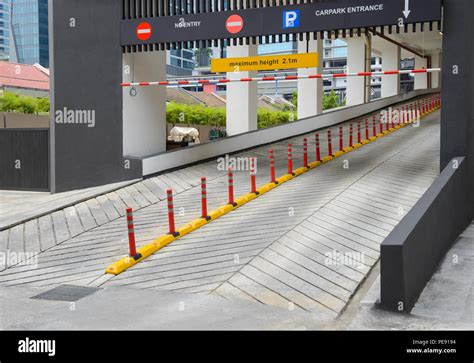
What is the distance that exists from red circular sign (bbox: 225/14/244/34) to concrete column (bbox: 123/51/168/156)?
3.42m

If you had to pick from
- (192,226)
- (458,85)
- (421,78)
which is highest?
(421,78)

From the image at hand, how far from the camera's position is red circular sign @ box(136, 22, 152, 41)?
16.7 m

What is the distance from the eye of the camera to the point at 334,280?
8.70 m

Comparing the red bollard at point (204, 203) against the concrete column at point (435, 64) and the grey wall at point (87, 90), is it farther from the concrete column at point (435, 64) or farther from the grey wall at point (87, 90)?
the concrete column at point (435, 64)

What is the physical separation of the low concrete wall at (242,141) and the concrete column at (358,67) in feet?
13.4

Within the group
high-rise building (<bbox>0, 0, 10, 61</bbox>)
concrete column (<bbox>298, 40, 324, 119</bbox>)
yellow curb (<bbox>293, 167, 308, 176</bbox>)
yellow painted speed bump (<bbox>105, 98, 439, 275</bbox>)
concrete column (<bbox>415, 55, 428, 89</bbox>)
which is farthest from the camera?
high-rise building (<bbox>0, 0, 10, 61</bbox>)

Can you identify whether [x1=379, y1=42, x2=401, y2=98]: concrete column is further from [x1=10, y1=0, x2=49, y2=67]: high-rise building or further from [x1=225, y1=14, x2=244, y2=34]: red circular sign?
[x1=10, y1=0, x2=49, y2=67]: high-rise building

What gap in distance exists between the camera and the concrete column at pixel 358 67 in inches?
1652

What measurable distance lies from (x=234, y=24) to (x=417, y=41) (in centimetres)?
3608

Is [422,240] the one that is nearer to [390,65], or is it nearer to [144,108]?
[144,108]

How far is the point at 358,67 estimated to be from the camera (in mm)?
42906

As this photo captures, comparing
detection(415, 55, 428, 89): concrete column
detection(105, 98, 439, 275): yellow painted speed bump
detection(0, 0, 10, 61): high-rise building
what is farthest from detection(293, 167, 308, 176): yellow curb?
detection(0, 0, 10, 61): high-rise building

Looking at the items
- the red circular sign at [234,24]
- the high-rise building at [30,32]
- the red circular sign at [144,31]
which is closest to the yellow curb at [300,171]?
the red circular sign at [234,24]

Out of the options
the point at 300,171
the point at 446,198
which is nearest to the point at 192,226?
the point at 446,198
